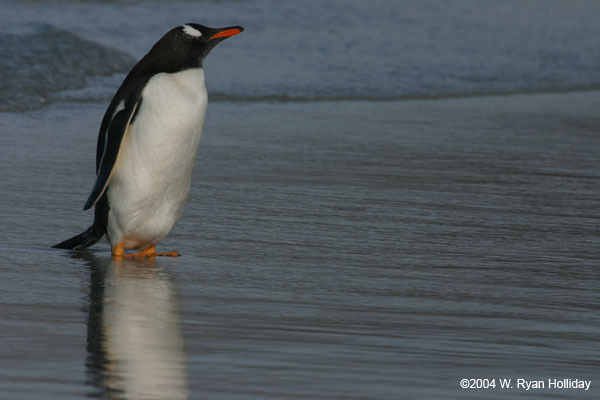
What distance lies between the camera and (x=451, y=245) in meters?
4.44

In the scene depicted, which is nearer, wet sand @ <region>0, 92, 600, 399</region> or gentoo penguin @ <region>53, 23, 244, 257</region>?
wet sand @ <region>0, 92, 600, 399</region>

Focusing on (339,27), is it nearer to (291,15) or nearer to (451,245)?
(291,15)

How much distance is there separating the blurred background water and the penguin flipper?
293 mm

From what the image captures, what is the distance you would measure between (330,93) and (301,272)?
5.93 meters

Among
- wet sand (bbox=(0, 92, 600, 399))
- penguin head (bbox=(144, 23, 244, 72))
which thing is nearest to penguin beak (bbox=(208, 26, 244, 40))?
penguin head (bbox=(144, 23, 244, 72))

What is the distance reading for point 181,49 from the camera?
400cm

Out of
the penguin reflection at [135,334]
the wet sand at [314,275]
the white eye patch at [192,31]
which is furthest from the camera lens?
the white eye patch at [192,31]

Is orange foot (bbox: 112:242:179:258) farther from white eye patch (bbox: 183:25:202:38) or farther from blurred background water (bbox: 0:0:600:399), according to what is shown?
white eye patch (bbox: 183:25:202:38)

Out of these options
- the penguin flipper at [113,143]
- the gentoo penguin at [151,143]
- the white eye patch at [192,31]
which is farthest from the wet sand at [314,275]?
the white eye patch at [192,31]

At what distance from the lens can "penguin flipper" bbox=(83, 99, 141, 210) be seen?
3.93 meters

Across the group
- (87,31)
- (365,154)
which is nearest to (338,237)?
(365,154)

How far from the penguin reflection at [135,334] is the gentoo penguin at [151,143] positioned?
0.57 ft

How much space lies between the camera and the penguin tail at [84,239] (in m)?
4.16

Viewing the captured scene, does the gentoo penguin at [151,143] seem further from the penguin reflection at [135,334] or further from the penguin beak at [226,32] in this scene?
the penguin reflection at [135,334]
